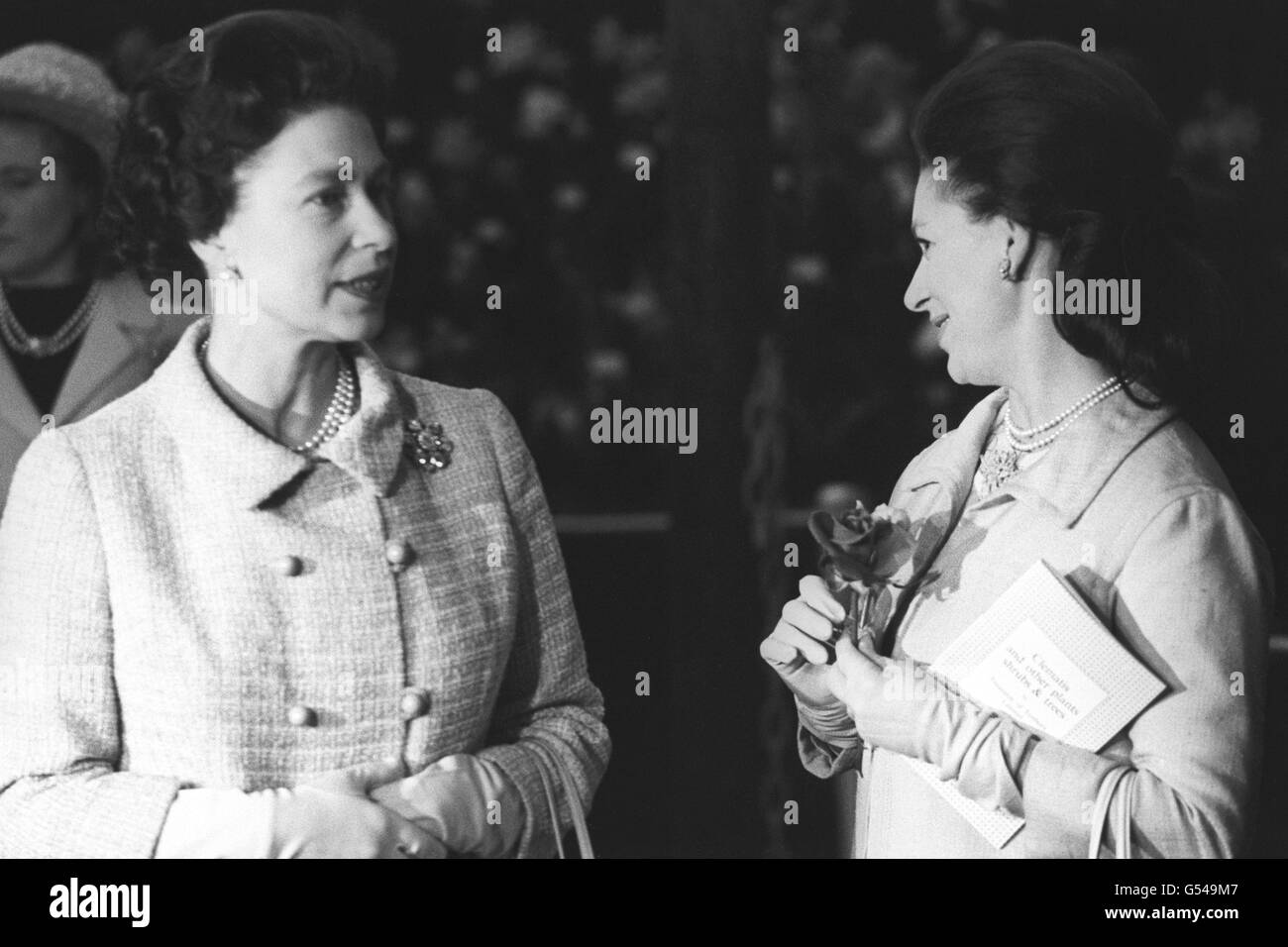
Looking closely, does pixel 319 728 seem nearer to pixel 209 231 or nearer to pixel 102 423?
pixel 102 423

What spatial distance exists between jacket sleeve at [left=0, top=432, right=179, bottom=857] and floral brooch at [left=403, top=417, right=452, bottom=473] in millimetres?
380

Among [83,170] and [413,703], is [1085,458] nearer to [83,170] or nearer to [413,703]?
[413,703]

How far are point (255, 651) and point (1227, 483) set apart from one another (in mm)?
1176

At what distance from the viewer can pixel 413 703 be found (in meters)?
1.88

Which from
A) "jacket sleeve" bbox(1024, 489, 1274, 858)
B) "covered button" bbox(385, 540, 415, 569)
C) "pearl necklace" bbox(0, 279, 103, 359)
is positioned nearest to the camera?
"jacket sleeve" bbox(1024, 489, 1274, 858)

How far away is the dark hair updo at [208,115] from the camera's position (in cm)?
185

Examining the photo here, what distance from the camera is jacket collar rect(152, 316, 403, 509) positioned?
186cm

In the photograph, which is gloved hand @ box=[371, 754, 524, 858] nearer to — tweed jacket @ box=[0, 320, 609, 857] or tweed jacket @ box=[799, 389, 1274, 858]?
tweed jacket @ box=[0, 320, 609, 857]

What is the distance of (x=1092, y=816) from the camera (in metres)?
1.81

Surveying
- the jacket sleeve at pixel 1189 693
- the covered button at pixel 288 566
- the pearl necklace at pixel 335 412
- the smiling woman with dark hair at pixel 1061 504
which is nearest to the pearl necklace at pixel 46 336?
the pearl necklace at pixel 335 412

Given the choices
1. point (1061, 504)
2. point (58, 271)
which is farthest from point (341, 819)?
point (1061, 504)

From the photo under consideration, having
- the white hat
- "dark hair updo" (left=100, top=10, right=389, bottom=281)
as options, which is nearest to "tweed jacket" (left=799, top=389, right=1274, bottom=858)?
"dark hair updo" (left=100, top=10, right=389, bottom=281)

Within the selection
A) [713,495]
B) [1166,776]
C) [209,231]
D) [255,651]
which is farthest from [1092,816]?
[209,231]

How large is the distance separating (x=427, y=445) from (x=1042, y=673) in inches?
31.6
